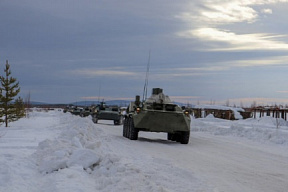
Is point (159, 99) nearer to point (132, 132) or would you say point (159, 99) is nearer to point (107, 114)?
point (132, 132)

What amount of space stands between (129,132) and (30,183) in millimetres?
11405

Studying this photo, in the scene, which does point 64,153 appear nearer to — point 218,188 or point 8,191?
point 8,191

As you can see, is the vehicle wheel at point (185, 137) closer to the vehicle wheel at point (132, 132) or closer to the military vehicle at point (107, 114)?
the vehicle wheel at point (132, 132)

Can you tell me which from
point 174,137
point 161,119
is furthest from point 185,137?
point 174,137

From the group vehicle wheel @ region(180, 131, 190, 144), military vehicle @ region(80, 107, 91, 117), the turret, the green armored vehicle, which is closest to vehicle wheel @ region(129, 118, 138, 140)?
the green armored vehicle

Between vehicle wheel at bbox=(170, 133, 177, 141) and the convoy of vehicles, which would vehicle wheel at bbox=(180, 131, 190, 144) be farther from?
vehicle wheel at bbox=(170, 133, 177, 141)

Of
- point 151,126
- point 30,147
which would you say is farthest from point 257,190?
point 151,126

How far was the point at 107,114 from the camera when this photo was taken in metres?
36.1

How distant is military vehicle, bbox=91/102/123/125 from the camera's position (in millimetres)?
36034

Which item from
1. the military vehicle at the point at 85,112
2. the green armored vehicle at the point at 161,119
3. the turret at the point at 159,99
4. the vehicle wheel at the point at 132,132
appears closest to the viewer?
the green armored vehicle at the point at 161,119

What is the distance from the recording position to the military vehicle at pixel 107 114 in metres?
36.0

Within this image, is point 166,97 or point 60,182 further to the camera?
point 166,97

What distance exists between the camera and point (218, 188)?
7.14 metres

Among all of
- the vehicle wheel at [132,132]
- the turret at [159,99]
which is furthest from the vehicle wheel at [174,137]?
the vehicle wheel at [132,132]
